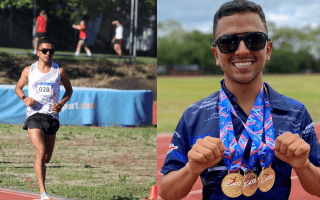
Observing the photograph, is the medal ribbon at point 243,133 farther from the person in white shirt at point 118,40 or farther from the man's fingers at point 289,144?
the person in white shirt at point 118,40

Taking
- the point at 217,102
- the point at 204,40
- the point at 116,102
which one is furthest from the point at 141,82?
the point at 204,40

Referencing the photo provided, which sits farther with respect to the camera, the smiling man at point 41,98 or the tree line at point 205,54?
the tree line at point 205,54

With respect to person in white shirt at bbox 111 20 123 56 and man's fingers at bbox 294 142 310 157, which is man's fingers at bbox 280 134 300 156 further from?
person in white shirt at bbox 111 20 123 56

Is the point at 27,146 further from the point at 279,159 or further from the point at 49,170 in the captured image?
the point at 279,159

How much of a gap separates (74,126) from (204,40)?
7023 cm

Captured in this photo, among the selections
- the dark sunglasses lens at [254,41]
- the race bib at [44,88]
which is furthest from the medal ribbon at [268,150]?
the race bib at [44,88]

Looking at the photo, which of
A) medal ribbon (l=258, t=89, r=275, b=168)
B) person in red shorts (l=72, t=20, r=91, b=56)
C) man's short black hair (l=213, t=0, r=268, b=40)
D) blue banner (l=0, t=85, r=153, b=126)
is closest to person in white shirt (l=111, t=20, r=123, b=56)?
person in red shorts (l=72, t=20, r=91, b=56)

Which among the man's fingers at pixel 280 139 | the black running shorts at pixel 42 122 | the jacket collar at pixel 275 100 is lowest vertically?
the black running shorts at pixel 42 122

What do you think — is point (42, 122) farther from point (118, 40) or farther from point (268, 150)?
point (268, 150)

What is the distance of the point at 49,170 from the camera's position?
5.44 meters

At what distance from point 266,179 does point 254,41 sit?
0.59 metres

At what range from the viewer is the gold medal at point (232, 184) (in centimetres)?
188

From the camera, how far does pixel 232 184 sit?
189cm

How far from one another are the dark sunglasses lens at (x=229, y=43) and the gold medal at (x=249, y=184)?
54cm
